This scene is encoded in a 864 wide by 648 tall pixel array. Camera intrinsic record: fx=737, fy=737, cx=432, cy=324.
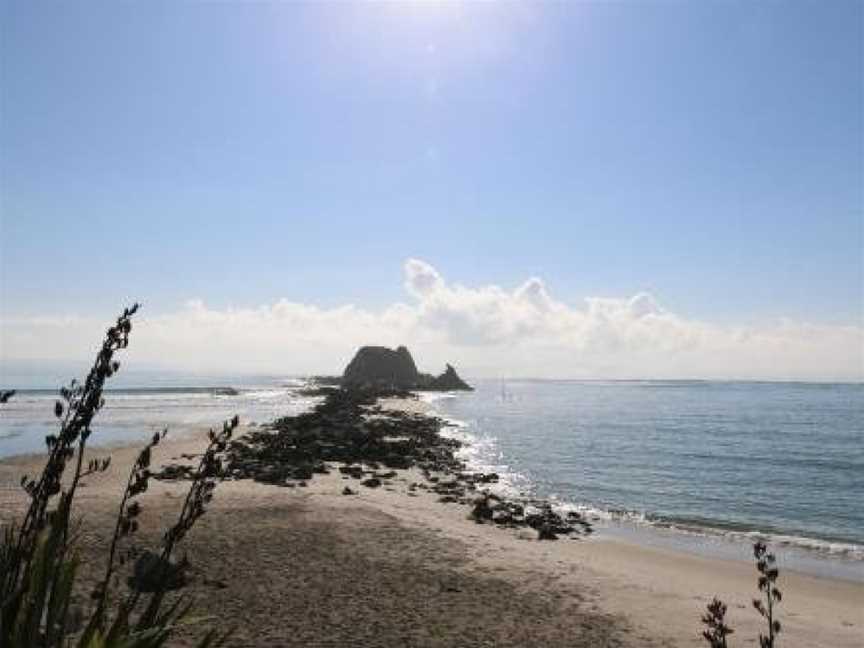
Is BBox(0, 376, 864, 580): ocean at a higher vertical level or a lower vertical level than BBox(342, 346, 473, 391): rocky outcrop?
lower

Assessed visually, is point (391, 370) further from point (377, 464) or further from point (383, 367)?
point (377, 464)

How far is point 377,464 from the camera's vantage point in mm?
37500

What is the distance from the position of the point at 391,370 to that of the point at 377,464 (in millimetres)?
129327

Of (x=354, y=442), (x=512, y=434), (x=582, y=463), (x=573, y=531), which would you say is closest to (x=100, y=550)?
(x=573, y=531)

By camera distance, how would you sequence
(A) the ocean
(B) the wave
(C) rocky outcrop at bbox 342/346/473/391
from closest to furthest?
(B) the wave, (A) the ocean, (C) rocky outcrop at bbox 342/346/473/391

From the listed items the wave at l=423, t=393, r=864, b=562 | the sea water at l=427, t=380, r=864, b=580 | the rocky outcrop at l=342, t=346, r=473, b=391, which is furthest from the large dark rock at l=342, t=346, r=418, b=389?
the wave at l=423, t=393, r=864, b=562

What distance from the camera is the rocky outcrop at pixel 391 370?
165000mm

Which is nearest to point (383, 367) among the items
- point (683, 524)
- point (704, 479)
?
point (704, 479)

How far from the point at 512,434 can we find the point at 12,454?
1455 inches

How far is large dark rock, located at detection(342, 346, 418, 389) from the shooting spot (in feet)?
541

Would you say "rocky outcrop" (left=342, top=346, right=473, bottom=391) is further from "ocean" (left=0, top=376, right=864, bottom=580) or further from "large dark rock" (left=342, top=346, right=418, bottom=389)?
"ocean" (left=0, top=376, right=864, bottom=580)

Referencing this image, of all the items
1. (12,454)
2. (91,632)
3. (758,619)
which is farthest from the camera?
(12,454)

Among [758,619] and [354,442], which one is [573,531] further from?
[354,442]

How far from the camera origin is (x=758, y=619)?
47.2 ft
